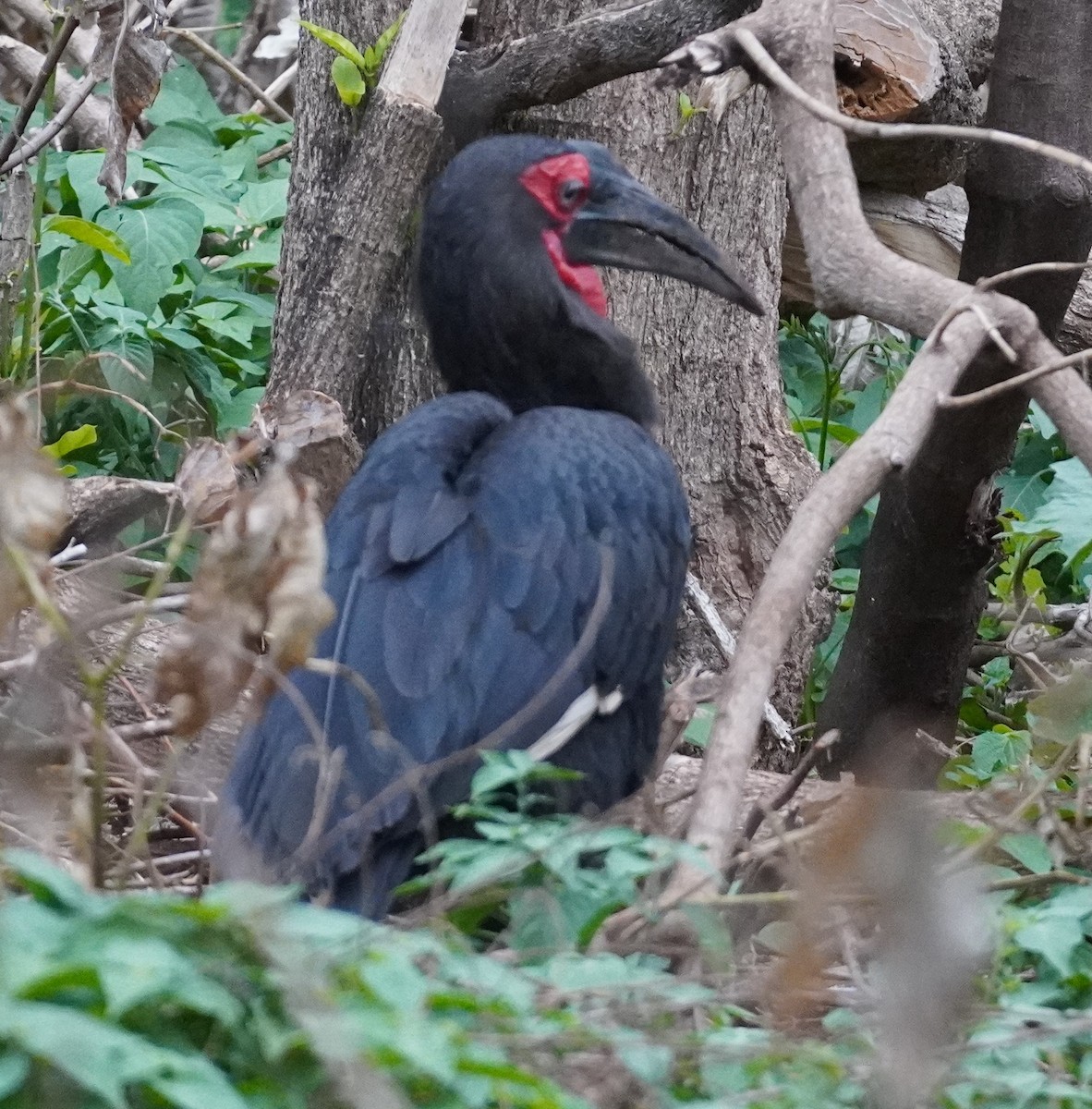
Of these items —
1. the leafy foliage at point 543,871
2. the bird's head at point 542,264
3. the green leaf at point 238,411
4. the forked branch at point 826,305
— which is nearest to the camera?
the leafy foliage at point 543,871

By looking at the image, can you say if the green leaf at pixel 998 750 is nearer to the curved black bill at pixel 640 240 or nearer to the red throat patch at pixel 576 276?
the curved black bill at pixel 640 240

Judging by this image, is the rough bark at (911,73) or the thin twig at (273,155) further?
the thin twig at (273,155)

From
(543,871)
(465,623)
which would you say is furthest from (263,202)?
(543,871)

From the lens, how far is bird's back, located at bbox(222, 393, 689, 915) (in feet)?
6.61

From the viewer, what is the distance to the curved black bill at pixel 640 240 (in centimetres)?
283

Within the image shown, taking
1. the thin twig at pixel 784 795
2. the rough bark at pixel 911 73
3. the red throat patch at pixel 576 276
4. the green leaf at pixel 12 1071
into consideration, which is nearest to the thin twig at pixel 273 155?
the rough bark at pixel 911 73

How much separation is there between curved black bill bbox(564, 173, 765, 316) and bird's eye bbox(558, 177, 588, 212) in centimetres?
2

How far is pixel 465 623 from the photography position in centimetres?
216

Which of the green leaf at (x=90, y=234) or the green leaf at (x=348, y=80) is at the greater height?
the green leaf at (x=348, y=80)

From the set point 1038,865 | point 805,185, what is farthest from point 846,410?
point 1038,865

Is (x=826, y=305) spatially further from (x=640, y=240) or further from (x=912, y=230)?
(x=912, y=230)

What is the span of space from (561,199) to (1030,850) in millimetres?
1404

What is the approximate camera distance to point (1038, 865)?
75.0 inches

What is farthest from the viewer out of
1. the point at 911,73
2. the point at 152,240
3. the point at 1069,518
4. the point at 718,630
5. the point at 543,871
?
the point at 911,73
